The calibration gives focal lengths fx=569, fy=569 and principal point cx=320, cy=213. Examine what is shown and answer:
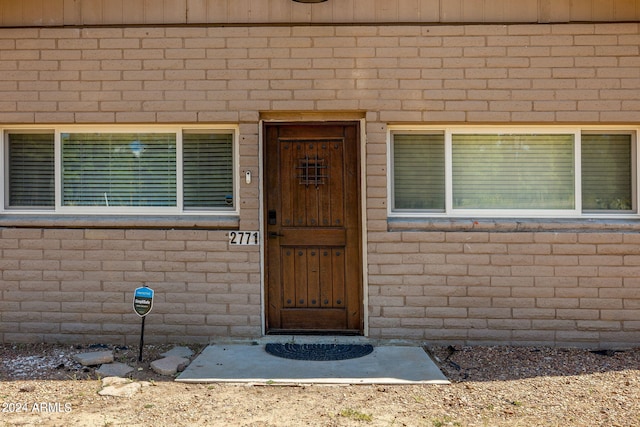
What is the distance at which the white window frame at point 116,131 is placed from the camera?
237 inches

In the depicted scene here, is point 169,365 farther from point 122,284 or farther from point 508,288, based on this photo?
point 508,288

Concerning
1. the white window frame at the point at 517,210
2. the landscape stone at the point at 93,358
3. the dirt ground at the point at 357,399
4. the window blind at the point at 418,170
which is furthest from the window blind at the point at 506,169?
the landscape stone at the point at 93,358

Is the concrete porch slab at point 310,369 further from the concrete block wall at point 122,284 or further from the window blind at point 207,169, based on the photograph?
the window blind at point 207,169

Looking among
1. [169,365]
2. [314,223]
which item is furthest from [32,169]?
[314,223]

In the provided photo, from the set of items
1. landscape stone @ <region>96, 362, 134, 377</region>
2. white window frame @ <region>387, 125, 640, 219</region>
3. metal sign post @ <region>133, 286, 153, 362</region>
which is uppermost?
white window frame @ <region>387, 125, 640, 219</region>

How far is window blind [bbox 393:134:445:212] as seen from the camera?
19.8 ft

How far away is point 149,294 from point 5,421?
5.35ft

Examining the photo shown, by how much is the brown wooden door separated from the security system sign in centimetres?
123

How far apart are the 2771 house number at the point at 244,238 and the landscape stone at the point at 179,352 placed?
3.76 feet

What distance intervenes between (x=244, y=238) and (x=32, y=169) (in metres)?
2.46

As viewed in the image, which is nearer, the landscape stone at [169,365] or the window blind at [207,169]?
the landscape stone at [169,365]

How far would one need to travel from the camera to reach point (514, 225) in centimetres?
585

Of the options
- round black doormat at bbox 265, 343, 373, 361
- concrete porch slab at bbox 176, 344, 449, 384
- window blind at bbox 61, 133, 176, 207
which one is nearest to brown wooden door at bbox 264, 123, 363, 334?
round black doormat at bbox 265, 343, 373, 361

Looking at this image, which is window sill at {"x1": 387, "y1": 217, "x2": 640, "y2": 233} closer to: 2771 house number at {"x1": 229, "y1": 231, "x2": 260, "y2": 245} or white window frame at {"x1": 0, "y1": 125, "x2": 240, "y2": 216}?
2771 house number at {"x1": 229, "y1": 231, "x2": 260, "y2": 245}
